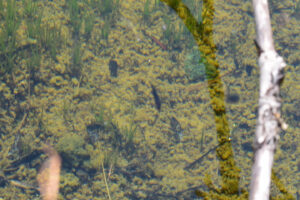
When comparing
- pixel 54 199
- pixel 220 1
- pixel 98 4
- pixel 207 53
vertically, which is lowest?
pixel 54 199

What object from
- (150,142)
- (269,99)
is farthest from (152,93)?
(269,99)

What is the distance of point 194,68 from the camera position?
177 inches

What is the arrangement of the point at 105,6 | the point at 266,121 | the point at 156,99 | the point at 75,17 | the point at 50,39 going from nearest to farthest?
the point at 266,121 < the point at 50,39 < the point at 156,99 < the point at 75,17 < the point at 105,6

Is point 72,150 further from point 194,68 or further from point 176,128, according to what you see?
point 194,68

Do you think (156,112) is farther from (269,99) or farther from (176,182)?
(269,99)

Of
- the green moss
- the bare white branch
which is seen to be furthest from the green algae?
the bare white branch

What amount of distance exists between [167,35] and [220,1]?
1.30 m

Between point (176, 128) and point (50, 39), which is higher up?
point (50, 39)

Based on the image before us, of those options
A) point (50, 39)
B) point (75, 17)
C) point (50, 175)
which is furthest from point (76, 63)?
point (50, 175)

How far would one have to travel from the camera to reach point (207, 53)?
192 cm

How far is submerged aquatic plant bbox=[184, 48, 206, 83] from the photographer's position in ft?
14.6

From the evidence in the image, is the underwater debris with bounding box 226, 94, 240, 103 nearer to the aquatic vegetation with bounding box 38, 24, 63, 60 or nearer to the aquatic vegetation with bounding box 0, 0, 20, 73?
the aquatic vegetation with bounding box 38, 24, 63, 60

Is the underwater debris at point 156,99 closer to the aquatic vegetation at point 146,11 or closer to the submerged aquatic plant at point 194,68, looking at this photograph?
the submerged aquatic plant at point 194,68

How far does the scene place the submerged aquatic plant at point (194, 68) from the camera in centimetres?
446
